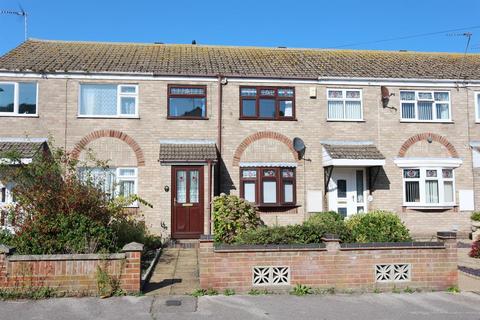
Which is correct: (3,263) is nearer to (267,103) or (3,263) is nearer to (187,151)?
(187,151)

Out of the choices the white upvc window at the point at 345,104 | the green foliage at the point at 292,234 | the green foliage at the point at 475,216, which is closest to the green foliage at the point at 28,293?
the green foliage at the point at 292,234

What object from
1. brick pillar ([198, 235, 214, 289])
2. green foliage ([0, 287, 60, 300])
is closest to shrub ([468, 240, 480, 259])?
brick pillar ([198, 235, 214, 289])

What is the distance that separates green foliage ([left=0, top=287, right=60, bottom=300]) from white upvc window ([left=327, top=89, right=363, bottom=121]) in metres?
11.1

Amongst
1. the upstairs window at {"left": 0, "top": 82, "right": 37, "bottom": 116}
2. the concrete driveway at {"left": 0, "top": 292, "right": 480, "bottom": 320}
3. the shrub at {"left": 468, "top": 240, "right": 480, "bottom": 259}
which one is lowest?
the concrete driveway at {"left": 0, "top": 292, "right": 480, "bottom": 320}

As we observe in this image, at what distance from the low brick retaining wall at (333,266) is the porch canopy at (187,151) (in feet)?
20.7

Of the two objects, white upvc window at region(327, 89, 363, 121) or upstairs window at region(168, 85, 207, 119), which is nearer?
upstairs window at region(168, 85, 207, 119)

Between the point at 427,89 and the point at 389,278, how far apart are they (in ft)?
33.1

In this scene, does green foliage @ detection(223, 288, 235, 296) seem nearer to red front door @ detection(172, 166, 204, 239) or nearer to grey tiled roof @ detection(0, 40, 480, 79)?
red front door @ detection(172, 166, 204, 239)

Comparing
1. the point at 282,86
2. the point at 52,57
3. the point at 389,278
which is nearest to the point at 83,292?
the point at 389,278

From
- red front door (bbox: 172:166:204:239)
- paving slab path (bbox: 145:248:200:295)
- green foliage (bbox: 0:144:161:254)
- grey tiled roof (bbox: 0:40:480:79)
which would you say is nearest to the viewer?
green foliage (bbox: 0:144:161:254)

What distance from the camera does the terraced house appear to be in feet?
47.0

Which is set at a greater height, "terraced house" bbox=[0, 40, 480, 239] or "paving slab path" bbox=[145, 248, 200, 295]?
"terraced house" bbox=[0, 40, 480, 239]

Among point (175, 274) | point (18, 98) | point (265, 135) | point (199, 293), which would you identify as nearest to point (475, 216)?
point (265, 135)

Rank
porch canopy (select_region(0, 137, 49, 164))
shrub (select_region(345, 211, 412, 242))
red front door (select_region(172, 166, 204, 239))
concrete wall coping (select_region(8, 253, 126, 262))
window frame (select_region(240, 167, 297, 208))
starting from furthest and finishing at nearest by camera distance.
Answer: window frame (select_region(240, 167, 297, 208)), red front door (select_region(172, 166, 204, 239)), porch canopy (select_region(0, 137, 49, 164)), shrub (select_region(345, 211, 412, 242)), concrete wall coping (select_region(8, 253, 126, 262))
